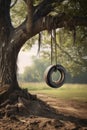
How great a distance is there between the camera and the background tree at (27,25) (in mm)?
12289

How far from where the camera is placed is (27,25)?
41.6 ft

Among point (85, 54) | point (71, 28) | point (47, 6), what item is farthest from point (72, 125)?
point (85, 54)

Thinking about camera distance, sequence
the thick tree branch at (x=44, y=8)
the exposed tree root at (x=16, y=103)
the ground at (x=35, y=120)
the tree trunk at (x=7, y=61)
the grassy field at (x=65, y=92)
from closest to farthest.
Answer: the ground at (x=35, y=120), the exposed tree root at (x=16, y=103), the tree trunk at (x=7, y=61), the thick tree branch at (x=44, y=8), the grassy field at (x=65, y=92)

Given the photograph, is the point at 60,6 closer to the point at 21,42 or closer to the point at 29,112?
the point at 21,42

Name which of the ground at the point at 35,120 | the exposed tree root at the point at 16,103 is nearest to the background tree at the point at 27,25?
the exposed tree root at the point at 16,103

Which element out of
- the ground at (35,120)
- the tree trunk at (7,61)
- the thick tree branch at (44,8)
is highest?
the thick tree branch at (44,8)

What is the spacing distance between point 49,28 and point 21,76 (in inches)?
2135

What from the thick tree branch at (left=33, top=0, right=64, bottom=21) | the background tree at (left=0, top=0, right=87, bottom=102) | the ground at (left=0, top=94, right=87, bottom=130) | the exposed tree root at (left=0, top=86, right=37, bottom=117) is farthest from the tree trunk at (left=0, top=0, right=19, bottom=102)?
the thick tree branch at (left=33, top=0, right=64, bottom=21)

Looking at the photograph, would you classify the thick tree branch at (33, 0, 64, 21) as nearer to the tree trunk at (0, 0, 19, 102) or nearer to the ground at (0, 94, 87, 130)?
the tree trunk at (0, 0, 19, 102)

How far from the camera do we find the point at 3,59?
520 inches

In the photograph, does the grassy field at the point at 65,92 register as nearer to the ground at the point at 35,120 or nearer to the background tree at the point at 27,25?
the background tree at the point at 27,25

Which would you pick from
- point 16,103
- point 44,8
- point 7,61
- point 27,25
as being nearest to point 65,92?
point 44,8

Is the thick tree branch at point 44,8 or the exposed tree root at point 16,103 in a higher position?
the thick tree branch at point 44,8

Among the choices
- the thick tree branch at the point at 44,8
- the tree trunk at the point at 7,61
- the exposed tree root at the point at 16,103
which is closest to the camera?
the exposed tree root at the point at 16,103
